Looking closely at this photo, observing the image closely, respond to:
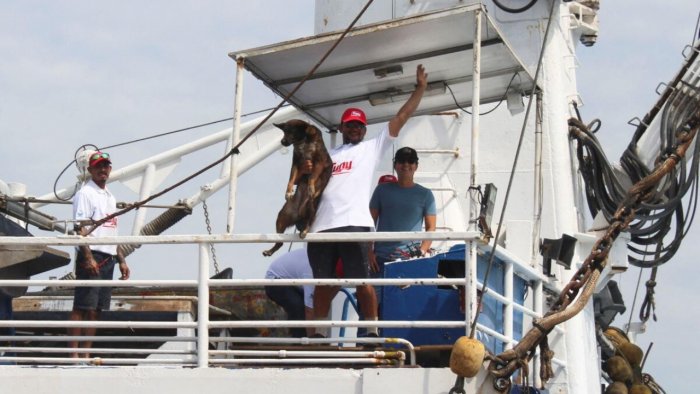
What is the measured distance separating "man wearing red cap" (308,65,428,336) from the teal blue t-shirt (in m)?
0.99

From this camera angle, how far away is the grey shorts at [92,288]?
10.9m

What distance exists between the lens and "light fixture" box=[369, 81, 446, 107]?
39.3 ft

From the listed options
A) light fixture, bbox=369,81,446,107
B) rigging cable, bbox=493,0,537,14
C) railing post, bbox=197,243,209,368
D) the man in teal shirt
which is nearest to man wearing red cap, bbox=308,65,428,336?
the man in teal shirt

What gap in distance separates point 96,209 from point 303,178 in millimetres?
2009

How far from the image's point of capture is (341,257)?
10.1 meters

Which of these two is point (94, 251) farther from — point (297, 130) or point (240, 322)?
point (240, 322)

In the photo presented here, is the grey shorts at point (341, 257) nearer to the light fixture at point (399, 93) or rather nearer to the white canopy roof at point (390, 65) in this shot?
the white canopy roof at point (390, 65)

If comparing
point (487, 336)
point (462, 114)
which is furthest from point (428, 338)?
point (462, 114)

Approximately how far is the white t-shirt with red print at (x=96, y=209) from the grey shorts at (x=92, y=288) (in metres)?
0.07

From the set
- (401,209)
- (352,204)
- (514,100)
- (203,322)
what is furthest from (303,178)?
(514,100)

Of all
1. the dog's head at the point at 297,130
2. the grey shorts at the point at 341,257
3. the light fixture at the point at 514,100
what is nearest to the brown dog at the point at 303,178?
the dog's head at the point at 297,130

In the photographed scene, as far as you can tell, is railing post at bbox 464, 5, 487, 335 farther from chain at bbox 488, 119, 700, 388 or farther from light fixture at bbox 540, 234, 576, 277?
light fixture at bbox 540, 234, 576, 277

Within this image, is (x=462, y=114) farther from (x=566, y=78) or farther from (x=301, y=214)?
(x=301, y=214)

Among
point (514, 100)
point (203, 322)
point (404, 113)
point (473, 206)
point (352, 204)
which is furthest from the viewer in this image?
point (514, 100)
